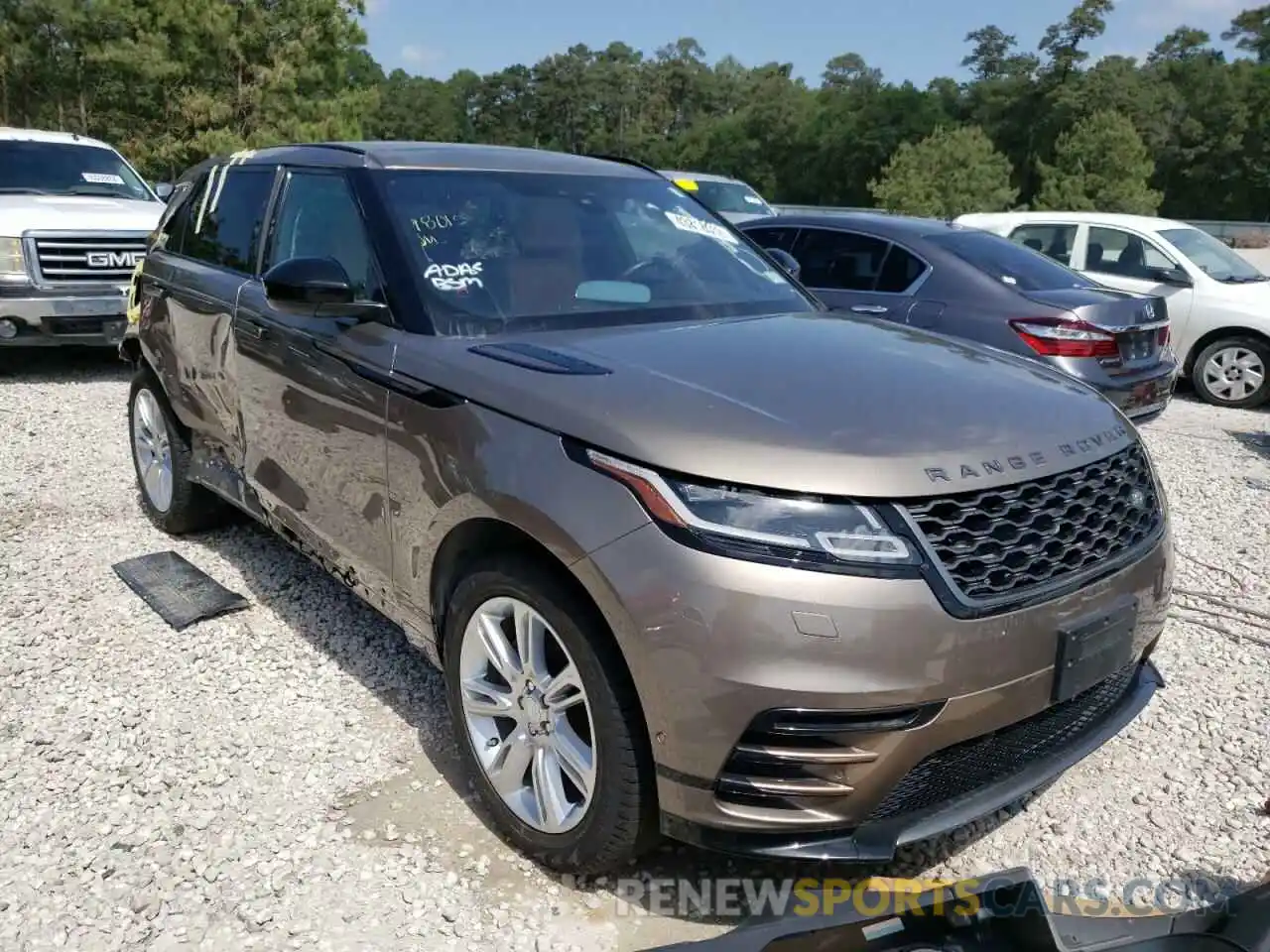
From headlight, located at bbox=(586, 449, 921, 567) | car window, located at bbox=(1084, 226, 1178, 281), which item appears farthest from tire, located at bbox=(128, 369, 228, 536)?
car window, located at bbox=(1084, 226, 1178, 281)

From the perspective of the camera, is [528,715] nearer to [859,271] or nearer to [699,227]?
[699,227]

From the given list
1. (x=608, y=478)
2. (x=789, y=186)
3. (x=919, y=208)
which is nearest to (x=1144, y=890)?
(x=608, y=478)

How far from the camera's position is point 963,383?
2740 mm

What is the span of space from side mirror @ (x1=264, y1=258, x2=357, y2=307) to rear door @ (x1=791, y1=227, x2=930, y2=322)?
4.23 meters

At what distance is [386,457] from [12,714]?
1628 millimetres

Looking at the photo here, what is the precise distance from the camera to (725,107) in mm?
110375

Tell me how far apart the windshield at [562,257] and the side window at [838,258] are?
3.30 metres

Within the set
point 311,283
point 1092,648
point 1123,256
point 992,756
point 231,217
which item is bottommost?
point 992,756

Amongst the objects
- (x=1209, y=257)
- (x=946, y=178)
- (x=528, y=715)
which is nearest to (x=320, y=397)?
(x=528, y=715)

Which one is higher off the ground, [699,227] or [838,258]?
[699,227]

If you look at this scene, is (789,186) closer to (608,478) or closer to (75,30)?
(75,30)

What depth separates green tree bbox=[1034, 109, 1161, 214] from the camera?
29656mm

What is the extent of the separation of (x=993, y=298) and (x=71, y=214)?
23.0 ft

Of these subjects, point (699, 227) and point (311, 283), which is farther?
point (699, 227)
